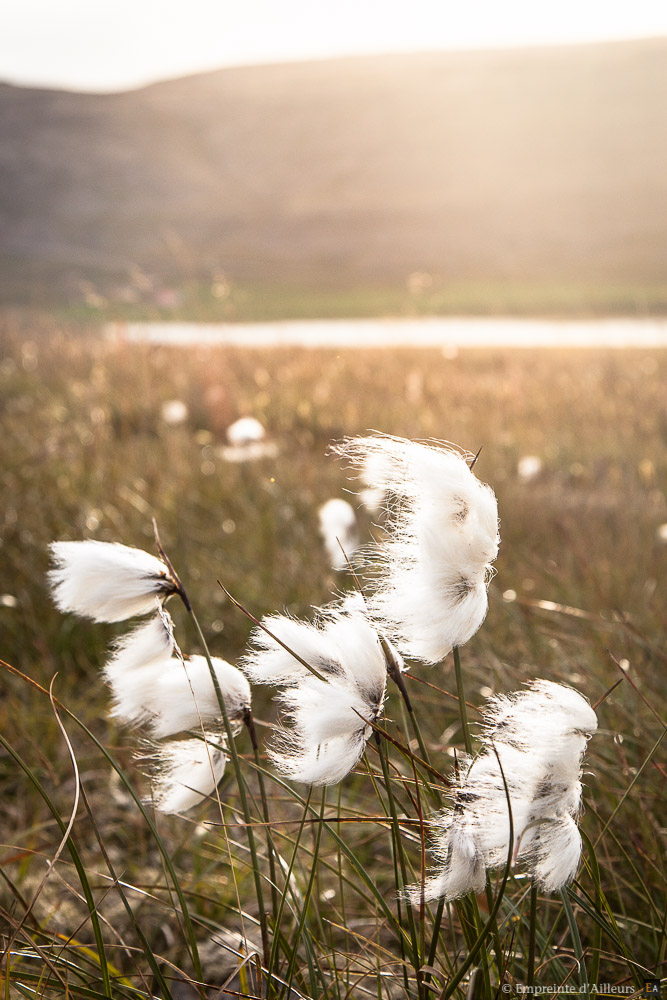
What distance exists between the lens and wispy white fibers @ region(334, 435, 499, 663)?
0.74 m

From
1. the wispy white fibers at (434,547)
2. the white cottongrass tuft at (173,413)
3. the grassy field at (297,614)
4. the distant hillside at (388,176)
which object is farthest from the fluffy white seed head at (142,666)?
the distant hillside at (388,176)

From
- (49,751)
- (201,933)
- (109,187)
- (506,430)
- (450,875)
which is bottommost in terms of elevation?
(109,187)

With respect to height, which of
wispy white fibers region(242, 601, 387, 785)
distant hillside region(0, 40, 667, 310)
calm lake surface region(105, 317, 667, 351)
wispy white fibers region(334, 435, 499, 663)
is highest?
wispy white fibers region(334, 435, 499, 663)

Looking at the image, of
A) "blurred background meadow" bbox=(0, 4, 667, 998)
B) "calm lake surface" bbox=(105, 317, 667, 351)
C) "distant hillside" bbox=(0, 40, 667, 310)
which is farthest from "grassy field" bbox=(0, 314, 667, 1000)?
"distant hillside" bbox=(0, 40, 667, 310)

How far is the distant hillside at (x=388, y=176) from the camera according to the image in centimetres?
3525

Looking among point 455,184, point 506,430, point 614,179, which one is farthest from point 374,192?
point 506,430

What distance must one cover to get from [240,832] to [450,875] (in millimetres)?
995

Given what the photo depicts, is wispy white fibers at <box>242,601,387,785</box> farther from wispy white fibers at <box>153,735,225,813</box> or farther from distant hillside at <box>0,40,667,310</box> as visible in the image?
distant hillside at <box>0,40,667,310</box>

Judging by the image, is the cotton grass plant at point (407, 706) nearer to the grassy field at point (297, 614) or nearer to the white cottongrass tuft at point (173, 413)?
the grassy field at point (297, 614)

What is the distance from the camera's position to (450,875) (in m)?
0.73

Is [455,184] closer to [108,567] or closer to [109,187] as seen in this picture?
[109,187]

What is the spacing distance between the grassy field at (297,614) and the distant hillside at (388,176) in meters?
29.3

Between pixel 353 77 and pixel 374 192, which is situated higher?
pixel 353 77

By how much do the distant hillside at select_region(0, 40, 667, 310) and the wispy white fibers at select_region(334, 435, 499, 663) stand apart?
33871 mm
